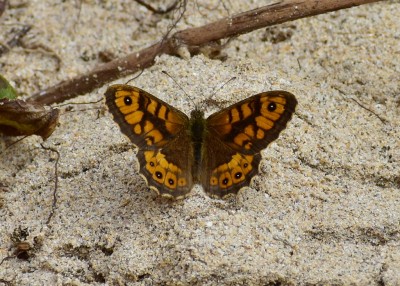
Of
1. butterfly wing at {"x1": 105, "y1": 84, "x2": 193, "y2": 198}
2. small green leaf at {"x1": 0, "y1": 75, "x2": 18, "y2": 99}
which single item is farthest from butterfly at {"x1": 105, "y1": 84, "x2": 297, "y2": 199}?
small green leaf at {"x1": 0, "y1": 75, "x2": 18, "y2": 99}

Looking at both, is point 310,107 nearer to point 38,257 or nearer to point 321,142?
point 321,142

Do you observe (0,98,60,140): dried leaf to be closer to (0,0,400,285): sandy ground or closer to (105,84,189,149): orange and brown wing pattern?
(0,0,400,285): sandy ground

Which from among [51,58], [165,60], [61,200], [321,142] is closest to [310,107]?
[321,142]

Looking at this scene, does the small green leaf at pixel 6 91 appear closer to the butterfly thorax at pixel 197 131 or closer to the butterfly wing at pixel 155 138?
the butterfly wing at pixel 155 138

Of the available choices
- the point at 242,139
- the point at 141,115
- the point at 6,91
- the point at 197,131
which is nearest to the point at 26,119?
the point at 6,91

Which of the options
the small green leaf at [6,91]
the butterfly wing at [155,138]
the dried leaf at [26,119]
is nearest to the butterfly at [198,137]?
the butterfly wing at [155,138]

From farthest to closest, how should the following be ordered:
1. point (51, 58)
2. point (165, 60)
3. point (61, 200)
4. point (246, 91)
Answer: point (51, 58) → point (165, 60) → point (246, 91) → point (61, 200)

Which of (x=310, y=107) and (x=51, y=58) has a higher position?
(x=51, y=58)
